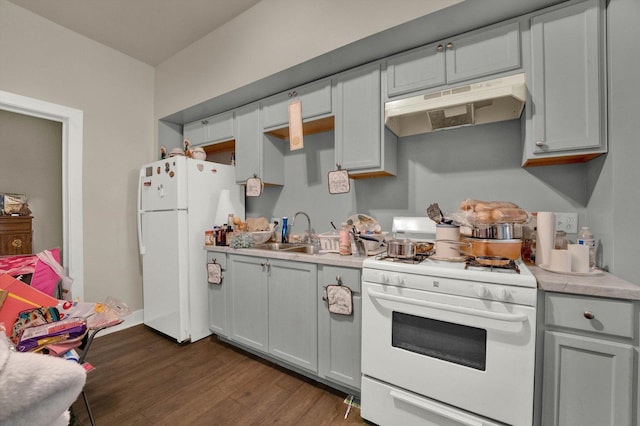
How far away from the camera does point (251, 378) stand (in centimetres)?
201

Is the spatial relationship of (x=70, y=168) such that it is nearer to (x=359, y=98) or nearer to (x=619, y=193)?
(x=359, y=98)

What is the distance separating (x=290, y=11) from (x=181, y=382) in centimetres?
284

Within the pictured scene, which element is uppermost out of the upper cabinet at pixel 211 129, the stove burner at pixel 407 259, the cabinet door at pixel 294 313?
the upper cabinet at pixel 211 129

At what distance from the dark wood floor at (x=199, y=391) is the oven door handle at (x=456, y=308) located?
0.78m

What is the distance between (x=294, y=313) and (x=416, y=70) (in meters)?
1.87

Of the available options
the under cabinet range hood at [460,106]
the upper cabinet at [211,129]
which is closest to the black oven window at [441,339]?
the under cabinet range hood at [460,106]

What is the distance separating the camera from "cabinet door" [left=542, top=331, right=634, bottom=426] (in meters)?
1.08

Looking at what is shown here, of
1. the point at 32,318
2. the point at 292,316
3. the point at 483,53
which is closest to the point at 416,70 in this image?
the point at 483,53

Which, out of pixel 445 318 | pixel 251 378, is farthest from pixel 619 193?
pixel 251 378

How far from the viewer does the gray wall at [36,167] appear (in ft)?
11.5

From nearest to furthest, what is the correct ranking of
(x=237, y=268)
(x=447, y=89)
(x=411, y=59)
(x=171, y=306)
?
(x=447, y=89) → (x=411, y=59) → (x=237, y=268) → (x=171, y=306)

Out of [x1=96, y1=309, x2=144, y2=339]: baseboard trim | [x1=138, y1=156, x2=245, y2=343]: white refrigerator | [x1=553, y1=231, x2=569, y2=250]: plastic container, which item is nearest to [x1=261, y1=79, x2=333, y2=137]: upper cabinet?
[x1=138, y1=156, x2=245, y2=343]: white refrigerator

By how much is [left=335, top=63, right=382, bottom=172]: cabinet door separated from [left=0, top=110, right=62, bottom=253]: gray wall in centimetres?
398

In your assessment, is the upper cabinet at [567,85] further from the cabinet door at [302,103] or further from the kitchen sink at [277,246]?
the kitchen sink at [277,246]
